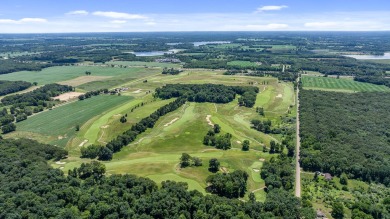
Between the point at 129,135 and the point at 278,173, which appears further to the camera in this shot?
the point at 129,135

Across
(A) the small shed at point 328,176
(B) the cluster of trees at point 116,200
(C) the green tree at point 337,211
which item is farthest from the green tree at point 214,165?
(C) the green tree at point 337,211

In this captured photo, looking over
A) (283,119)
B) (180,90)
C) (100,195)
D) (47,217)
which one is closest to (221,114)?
(283,119)

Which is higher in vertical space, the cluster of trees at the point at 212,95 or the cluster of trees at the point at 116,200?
the cluster of trees at the point at 212,95

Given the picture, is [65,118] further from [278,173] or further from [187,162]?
[278,173]

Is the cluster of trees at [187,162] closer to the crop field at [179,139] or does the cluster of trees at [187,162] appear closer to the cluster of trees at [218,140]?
the crop field at [179,139]

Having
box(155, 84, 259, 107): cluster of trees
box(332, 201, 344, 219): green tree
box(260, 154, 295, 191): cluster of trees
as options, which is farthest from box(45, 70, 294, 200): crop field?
box(332, 201, 344, 219): green tree

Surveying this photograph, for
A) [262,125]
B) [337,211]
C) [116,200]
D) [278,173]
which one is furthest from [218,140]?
[116,200]
